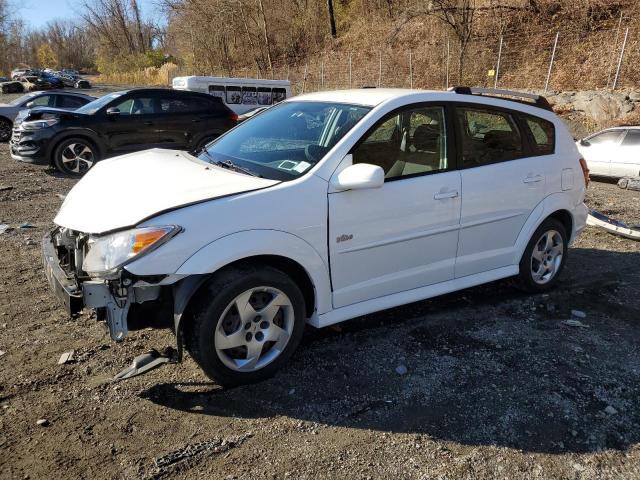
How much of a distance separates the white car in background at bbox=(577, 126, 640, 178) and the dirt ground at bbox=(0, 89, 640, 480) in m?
8.65

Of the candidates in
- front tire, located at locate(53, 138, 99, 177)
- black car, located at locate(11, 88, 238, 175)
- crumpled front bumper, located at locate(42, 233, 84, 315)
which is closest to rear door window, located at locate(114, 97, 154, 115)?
black car, located at locate(11, 88, 238, 175)

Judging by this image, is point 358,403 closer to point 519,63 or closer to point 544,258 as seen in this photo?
point 544,258

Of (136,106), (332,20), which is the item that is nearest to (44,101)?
(136,106)

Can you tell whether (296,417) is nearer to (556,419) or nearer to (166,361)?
(166,361)

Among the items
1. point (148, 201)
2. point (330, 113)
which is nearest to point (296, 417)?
point (148, 201)

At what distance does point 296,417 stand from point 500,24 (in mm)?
21849

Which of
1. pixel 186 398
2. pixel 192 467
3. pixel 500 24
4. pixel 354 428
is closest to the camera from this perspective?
pixel 192 467

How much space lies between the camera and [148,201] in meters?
3.07

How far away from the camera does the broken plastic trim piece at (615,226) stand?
6.69 m

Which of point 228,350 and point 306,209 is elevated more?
point 306,209

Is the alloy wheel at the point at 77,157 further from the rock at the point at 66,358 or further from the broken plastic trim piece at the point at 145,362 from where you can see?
the broken plastic trim piece at the point at 145,362

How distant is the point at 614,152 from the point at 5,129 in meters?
16.6

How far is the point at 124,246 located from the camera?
2.87 metres

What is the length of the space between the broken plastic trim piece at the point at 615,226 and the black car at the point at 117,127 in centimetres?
787
